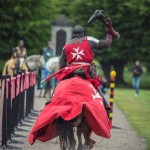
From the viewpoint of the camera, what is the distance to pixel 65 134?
1232cm

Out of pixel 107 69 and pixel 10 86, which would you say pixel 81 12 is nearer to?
pixel 107 69

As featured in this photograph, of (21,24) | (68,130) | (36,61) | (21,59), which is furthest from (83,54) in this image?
(21,24)

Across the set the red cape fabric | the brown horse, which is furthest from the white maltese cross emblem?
the brown horse

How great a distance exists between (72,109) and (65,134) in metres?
0.42

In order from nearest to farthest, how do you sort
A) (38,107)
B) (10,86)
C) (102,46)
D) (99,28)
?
(102,46)
(10,86)
(38,107)
(99,28)

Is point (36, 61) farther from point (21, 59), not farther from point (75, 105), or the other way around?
point (75, 105)

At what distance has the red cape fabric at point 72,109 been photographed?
40.1 ft

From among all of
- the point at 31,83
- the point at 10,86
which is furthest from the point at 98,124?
the point at 31,83

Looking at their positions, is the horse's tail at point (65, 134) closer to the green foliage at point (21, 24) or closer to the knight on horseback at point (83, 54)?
the knight on horseback at point (83, 54)

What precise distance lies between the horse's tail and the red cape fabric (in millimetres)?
116

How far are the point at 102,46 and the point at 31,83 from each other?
8.77 meters

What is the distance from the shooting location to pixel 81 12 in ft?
208

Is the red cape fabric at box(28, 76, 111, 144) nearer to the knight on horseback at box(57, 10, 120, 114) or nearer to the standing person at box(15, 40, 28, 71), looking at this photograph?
the knight on horseback at box(57, 10, 120, 114)

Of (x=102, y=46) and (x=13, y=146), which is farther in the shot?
(x=13, y=146)
